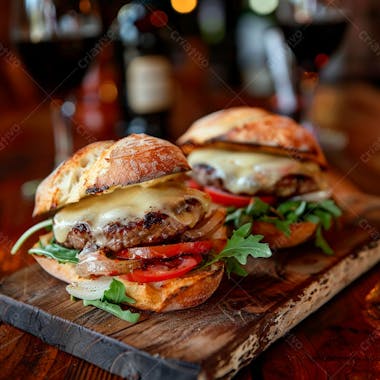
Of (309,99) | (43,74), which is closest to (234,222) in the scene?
(43,74)

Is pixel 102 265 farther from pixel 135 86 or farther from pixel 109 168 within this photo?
pixel 135 86

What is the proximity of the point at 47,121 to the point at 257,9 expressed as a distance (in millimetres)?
4431

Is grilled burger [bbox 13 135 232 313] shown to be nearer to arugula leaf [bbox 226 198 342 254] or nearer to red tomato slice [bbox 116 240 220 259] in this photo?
red tomato slice [bbox 116 240 220 259]

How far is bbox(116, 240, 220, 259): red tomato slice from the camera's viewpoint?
186 centimetres

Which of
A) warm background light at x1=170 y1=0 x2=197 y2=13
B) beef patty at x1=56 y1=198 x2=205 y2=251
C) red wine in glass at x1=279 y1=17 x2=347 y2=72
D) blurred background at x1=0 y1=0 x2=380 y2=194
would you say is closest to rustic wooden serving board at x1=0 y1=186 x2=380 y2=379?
beef patty at x1=56 y1=198 x2=205 y2=251

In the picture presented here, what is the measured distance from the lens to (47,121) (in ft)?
17.4

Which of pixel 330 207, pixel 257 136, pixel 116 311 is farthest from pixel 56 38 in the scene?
pixel 116 311

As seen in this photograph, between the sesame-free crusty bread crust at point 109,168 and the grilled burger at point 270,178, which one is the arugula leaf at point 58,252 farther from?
the grilled burger at point 270,178

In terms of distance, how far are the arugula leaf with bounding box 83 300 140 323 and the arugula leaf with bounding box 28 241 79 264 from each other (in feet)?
0.64

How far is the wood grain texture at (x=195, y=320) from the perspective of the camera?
1.59 meters

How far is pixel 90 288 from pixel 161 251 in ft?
0.85

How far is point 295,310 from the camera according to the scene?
1.89m

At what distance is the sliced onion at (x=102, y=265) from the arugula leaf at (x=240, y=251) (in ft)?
0.87

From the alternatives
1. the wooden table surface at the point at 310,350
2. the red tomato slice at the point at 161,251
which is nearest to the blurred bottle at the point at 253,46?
the wooden table surface at the point at 310,350
